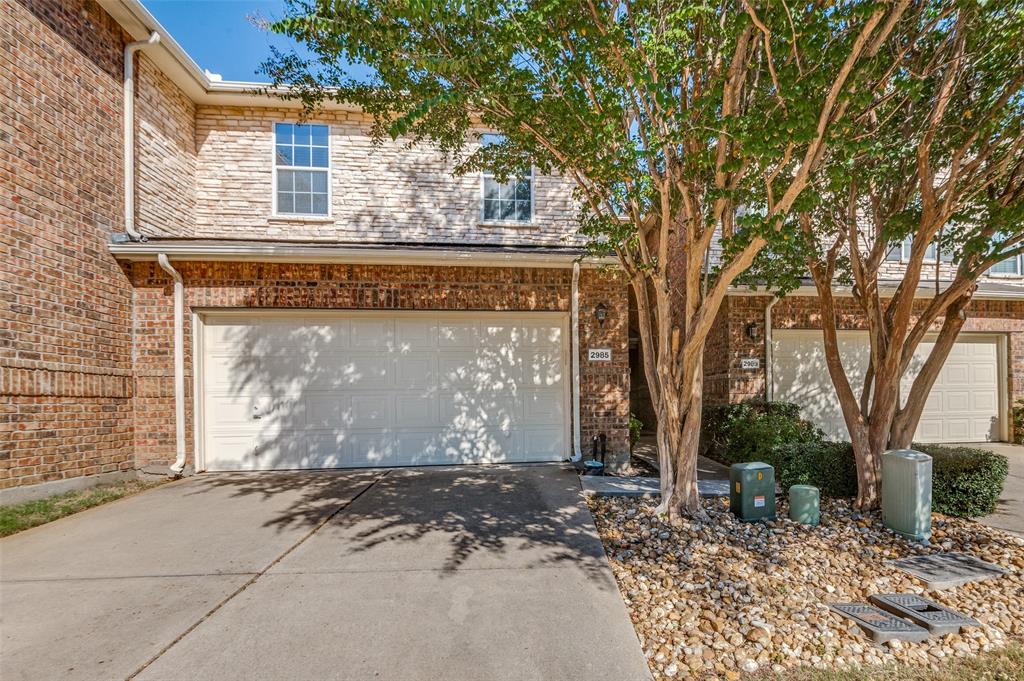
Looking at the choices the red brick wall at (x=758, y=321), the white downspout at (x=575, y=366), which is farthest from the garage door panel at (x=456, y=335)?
the red brick wall at (x=758, y=321)

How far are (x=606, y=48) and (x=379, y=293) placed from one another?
15.0 ft

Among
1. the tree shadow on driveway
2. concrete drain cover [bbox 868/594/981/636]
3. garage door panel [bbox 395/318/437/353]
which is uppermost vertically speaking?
garage door panel [bbox 395/318/437/353]

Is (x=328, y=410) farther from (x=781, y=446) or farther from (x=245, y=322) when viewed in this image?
(x=781, y=446)

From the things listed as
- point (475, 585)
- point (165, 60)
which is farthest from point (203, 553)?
point (165, 60)

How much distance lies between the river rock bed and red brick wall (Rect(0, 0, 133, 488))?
6.47 meters

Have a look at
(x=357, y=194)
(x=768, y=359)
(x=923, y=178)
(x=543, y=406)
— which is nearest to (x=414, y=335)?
(x=543, y=406)

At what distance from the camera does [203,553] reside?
13.5ft

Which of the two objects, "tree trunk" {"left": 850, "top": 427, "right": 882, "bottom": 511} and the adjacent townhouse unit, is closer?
"tree trunk" {"left": 850, "top": 427, "right": 882, "bottom": 511}

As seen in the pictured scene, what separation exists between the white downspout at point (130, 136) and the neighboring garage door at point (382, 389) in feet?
5.36

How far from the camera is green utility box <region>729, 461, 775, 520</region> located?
4.80 meters

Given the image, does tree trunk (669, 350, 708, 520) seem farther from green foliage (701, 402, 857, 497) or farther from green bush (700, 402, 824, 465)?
green bush (700, 402, 824, 465)

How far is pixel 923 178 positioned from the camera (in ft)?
15.6

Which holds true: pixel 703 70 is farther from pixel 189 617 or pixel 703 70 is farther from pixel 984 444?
pixel 984 444

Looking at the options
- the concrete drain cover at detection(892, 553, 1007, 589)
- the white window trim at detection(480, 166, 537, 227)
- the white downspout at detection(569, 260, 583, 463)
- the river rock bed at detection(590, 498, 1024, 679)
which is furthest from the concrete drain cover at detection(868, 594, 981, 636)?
the white window trim at detection(480, 166, 537, 227)
